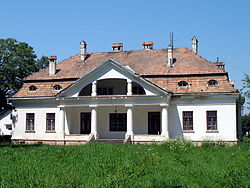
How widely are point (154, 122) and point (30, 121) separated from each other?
36.0 feet

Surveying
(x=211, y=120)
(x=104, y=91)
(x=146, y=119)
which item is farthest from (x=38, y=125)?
(x=211, y=120)

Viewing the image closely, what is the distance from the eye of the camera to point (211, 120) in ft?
Answer: 86.2

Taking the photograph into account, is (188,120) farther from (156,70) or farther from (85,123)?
(85,123)

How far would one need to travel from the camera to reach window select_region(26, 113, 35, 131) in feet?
99.5

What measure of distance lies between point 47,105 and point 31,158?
1304cm

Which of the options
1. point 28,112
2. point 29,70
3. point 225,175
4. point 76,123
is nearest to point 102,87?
point 76,123

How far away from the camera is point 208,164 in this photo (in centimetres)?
1475

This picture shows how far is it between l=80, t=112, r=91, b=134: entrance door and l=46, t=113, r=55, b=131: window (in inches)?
95.1

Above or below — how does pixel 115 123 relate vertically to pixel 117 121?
below

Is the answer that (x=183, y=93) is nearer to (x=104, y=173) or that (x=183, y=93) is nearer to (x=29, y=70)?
(x=104, y=173)

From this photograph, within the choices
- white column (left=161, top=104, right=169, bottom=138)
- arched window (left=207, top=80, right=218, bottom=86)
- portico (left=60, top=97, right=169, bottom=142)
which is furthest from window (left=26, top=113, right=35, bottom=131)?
arched window (left=207, top=80, right=218, bottom=86)

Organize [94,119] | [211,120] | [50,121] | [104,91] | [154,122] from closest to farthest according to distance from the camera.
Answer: [211,120] → [94,119] → [154,122] → [104,91] → [50,121]

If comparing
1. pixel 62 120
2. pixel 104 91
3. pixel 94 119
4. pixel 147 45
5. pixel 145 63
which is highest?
pixel 147 45

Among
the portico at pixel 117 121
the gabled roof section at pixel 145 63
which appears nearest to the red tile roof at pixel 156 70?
the gabled roof section at pixel 145 63
